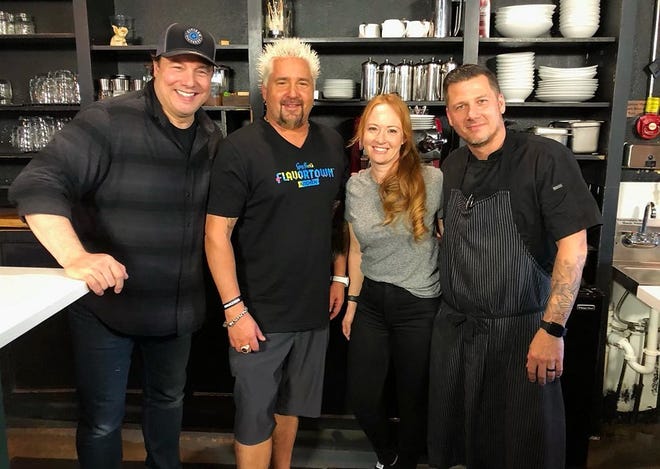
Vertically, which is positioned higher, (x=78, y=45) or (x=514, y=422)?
(x=78, y=45)

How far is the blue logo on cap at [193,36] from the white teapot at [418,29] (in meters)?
1.37

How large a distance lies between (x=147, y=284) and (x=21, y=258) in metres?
1.43

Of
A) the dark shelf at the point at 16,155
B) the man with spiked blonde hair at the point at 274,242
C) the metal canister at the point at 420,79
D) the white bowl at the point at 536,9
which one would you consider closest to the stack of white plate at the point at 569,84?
the white bowl at the point at 536,9

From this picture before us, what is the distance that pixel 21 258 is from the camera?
2.78m

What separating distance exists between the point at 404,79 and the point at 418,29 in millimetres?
250

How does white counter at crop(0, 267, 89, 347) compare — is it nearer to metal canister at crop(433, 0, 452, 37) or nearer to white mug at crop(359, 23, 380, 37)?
white mug at crop(359, 23, 380, 37)

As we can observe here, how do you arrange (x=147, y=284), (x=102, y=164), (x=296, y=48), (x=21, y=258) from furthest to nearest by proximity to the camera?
(x=21, y=258), (x=296, y=48), (x=147, y=284), (x=102, y=164)

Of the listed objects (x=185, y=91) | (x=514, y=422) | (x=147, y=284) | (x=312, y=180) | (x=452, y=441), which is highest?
(x=185, y=91)

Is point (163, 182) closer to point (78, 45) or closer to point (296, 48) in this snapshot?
point (296, 48)

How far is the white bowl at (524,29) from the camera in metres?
2.71

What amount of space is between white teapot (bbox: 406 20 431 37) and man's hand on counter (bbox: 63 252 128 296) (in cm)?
206

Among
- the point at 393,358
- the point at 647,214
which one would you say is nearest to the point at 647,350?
the point at 647,214

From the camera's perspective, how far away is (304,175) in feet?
6.03

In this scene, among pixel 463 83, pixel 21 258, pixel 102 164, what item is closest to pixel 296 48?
pixel 463 83
